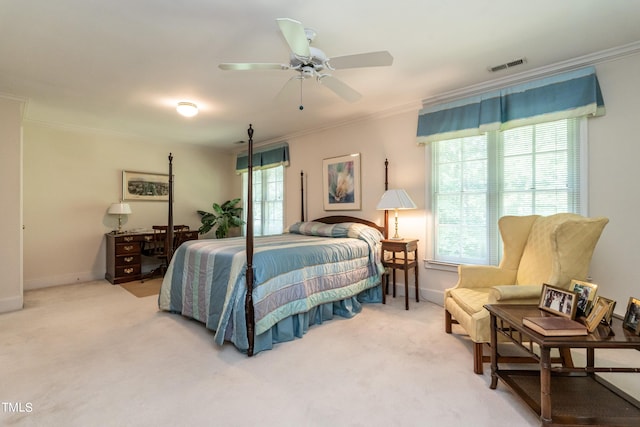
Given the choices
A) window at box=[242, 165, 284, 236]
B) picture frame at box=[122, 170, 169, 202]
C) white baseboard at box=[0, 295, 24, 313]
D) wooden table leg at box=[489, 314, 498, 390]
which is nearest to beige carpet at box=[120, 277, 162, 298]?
white baseboard at box=[0, 295, 24, 313]

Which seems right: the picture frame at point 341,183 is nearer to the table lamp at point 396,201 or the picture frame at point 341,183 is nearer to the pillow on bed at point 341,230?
the pillow on bed at point 341,230

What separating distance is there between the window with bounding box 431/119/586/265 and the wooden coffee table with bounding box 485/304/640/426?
1492mm

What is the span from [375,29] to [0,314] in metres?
4.77

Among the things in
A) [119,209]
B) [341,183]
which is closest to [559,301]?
[341,183]

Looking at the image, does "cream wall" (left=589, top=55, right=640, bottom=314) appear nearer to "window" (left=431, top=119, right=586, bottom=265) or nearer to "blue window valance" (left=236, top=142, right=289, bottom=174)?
"window" (left=431, top=119, right=586, bottom=265)

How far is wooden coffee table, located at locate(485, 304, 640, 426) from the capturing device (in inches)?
55.8

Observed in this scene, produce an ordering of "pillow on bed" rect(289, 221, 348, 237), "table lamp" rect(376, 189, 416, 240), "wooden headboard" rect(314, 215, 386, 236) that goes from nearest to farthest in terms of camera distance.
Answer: "table lamp" rect(376, 189, 416, 240) < "pillow on bed" rect(289, 221, 348, 237) < "wooden headboard" rect(314, 215, 386, 236)

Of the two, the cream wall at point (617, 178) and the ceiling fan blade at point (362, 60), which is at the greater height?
the ceiling fan blade at point (362, 60)

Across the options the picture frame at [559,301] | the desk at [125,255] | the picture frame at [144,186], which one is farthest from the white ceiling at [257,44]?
the desk at [125,255]

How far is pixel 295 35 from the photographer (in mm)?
1729

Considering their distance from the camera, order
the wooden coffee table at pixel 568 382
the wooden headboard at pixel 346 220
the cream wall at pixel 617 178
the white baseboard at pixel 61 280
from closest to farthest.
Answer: the wooden coffee table at pixel 568 382 < the cream wall at pixel 617 178 < the wooden headboard at pixel 346 220 < the white baseboard at pixel 61 280

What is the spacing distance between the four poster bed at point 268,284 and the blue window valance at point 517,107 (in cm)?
156

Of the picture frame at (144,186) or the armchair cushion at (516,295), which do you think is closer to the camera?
the armchair cushion at (516,295)

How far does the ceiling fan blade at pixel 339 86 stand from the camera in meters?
2.35
